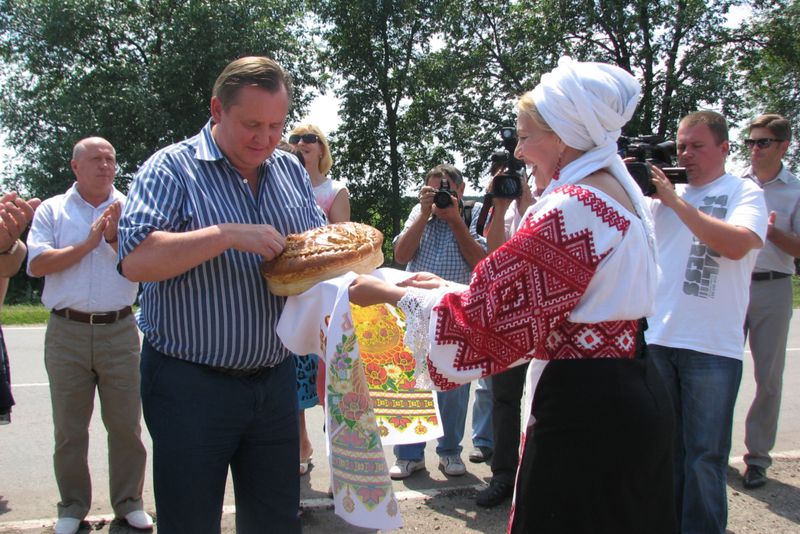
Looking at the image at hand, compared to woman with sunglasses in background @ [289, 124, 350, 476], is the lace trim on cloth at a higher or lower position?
lower

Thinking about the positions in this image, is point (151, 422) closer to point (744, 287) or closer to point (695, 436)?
point (695, 436)

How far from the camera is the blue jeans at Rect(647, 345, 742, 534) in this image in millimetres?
3721

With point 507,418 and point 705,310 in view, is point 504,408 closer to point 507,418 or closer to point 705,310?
point 507,418

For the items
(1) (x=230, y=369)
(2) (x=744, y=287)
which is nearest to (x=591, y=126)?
(1) (x=230, y=369)

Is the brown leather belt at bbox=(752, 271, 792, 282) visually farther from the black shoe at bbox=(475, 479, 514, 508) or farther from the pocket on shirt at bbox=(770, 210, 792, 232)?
the black shoe at bbox=(475, 479, 514, 508)

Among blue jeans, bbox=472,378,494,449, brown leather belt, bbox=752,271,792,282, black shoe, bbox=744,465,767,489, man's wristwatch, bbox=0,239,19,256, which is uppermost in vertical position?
man's wristwatch, bbox=0,239,19,256

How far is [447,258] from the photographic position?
5113 millimetres

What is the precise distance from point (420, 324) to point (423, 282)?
13.1 inches

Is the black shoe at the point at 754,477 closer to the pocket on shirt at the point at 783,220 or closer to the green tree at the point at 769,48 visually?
the pocket on shirt at the point at 783,220

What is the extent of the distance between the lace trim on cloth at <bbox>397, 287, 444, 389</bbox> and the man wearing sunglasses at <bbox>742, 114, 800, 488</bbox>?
360cm

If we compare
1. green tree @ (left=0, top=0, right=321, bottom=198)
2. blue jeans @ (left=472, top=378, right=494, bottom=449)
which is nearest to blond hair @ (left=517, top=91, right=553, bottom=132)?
blue jeans @ (left=472, top=378, right=494, bottom=449)

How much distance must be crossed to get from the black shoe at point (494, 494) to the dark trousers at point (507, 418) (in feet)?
0.28

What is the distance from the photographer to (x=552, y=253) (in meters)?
2.02

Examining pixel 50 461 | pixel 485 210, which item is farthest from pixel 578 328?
pixel 50 461
